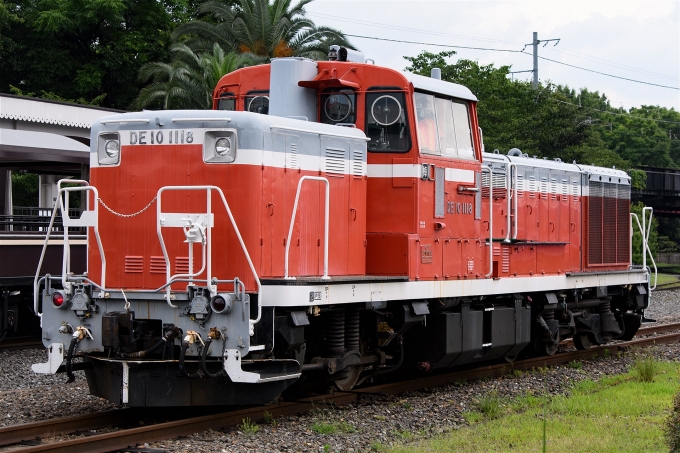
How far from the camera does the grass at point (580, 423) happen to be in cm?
768

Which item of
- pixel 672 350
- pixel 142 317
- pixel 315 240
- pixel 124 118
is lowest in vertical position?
pixel 672 350

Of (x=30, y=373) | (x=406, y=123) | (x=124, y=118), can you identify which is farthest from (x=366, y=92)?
(x=30, y=373)

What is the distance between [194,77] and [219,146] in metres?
21.6

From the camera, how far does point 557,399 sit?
10.2 metres

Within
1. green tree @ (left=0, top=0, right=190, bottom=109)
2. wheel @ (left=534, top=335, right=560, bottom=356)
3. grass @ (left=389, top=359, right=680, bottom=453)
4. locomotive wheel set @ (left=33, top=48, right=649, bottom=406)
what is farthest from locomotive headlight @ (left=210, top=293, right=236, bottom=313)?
green tree @ (left=0, top=0, right=190, bottom=109)

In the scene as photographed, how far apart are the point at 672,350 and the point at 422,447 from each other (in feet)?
28.6

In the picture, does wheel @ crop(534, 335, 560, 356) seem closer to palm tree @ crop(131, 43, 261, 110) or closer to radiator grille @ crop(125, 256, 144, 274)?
radiator grille @ crop(125, 256, 144, 274)

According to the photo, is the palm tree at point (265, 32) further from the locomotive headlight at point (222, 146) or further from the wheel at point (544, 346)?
the locomotive headlight at point (222, 146)

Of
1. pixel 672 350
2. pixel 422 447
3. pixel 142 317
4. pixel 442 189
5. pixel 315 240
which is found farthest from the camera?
pixel 672 350

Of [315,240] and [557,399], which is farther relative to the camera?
[557,399]

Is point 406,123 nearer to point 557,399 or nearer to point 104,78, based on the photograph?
point 557,399

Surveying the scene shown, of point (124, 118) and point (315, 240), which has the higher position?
point (124, 118)

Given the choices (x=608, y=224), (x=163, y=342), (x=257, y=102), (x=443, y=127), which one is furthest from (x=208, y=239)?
(x=608, y=224)

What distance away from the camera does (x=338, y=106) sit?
10.1m
